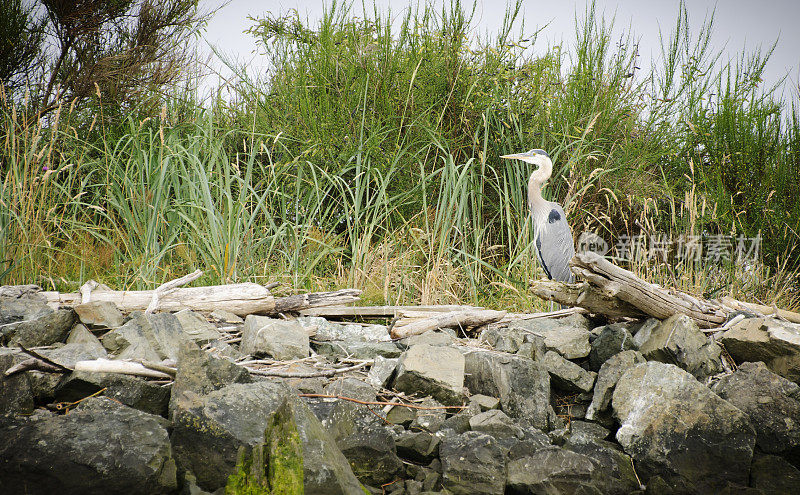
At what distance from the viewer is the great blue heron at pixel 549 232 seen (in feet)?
12.1

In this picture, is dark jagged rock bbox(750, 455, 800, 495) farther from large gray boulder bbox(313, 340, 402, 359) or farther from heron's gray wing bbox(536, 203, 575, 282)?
heron's gray wing bbox(536, 203, 575, 282)

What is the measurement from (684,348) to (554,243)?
4.73 feet

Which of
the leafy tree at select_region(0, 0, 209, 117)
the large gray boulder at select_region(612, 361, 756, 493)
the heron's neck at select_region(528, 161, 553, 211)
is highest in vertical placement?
the leafy tree at select_region(0, 0, 209, 117)

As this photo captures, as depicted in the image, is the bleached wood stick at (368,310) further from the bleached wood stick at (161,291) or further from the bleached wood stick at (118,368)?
the bleached wood stick at (118,368)

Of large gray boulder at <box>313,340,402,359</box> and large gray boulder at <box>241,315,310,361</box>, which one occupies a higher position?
large gray boulder at <box>241,315,310,361</box>

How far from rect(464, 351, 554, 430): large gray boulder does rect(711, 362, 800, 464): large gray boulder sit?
29.6 inches

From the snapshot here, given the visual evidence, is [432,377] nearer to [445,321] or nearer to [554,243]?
[445,321]

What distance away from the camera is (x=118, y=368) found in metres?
1.87

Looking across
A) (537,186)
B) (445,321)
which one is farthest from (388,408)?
(537,186)

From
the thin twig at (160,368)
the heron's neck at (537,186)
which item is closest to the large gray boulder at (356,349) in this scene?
the thin twig at (160,368)

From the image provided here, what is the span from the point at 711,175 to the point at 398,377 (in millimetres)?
4373

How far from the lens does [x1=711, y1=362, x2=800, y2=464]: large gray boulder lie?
2029mm

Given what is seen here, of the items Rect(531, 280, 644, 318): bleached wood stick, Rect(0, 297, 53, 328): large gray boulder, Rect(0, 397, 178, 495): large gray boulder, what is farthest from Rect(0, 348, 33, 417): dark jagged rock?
Rect(531, 280, 644, 318): bleached wood stick

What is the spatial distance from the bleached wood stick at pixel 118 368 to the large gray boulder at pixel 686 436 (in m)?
1.71
